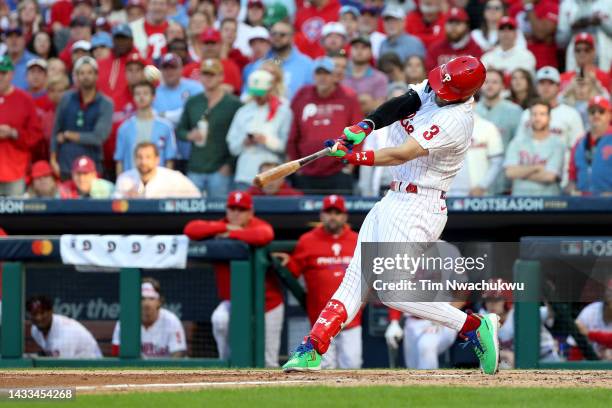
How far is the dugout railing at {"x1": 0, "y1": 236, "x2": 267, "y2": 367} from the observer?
926 centimetres

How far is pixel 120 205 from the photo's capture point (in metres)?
10.3

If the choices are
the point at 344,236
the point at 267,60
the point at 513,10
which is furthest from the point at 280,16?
the point at 344,236

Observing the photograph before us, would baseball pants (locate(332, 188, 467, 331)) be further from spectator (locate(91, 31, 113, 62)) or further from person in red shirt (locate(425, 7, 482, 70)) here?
spectator (locate(91, 31, 113, 62))

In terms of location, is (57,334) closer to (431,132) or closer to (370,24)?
(431,132)

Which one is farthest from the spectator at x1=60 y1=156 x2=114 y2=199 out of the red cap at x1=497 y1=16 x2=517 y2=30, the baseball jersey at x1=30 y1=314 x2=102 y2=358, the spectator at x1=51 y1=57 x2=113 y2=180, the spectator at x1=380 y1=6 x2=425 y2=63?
the red cap at x1=497 y1=16 x2=517 y2=30

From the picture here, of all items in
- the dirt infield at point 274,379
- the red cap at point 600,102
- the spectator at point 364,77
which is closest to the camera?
the dirt infield at point 274,379

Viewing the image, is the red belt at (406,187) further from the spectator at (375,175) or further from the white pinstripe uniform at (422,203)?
the spectator at (375,175)

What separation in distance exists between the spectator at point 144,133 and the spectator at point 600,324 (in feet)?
12.8

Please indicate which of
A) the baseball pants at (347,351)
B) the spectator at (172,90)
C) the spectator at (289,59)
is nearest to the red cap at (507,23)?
the spectator at (289,59)

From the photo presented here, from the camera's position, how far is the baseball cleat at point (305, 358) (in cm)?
671

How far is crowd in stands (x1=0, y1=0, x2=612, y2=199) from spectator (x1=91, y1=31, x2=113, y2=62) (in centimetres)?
2

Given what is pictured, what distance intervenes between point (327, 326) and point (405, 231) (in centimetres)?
64

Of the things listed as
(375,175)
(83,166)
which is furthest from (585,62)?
(83,166)

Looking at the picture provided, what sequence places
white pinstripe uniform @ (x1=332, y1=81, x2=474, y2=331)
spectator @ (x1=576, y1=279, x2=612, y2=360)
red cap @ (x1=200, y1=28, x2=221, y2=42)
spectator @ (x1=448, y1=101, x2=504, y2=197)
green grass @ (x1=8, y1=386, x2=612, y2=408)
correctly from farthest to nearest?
red cap @ (x1=200, y1=28, x2=221, y2=42) → spectator @ (x1=448, y1=101, x2=504, y2=197) → spectator @ (x1=576, y1=279, x2=612, y2=360) → white pinstripe uniform @ (x1=332, y1=81, x2=474, y2=331) → green grass @ (x1=8, y1=386, x2=612, y2=408)
